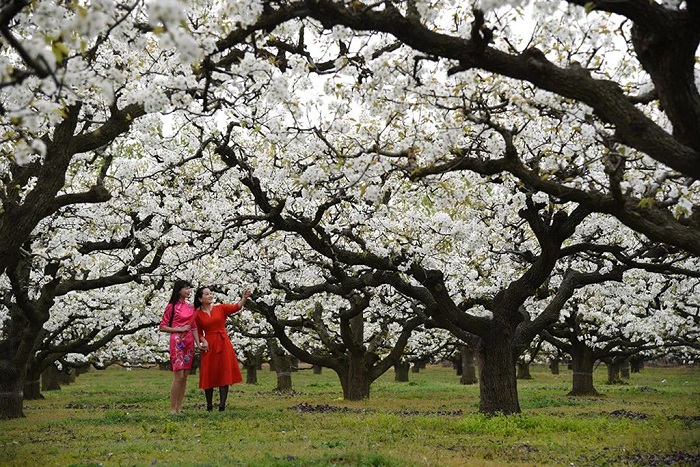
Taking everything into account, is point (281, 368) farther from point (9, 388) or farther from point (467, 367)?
point (9, 388)

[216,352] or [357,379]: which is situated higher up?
[216,352]

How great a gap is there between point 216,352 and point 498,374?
21.2 feet

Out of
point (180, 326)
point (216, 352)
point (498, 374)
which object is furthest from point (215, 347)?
point (498, 374)

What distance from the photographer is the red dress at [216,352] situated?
15.2 meters

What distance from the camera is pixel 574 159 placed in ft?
44.4

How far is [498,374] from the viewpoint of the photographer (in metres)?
16.5

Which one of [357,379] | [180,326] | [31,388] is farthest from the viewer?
[31,388]

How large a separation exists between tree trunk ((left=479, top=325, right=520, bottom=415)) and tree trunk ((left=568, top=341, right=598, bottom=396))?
13.9 meters

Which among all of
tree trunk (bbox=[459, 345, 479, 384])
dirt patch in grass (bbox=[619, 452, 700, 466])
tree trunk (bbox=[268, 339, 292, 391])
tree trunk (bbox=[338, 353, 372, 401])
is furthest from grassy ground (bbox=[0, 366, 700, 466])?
tree trunk (bbox=[459, 345, 479, 384])

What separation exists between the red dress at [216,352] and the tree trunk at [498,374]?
5.70m

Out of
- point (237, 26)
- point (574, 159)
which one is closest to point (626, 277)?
point (574, 159)

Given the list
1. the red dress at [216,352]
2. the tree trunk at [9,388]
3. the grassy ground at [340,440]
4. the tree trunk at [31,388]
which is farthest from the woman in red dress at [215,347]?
the tree trunk at [31,388]

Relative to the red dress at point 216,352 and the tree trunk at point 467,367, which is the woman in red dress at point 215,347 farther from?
the tree trunk at point 467,367

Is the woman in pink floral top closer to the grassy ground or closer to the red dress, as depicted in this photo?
the red dress
